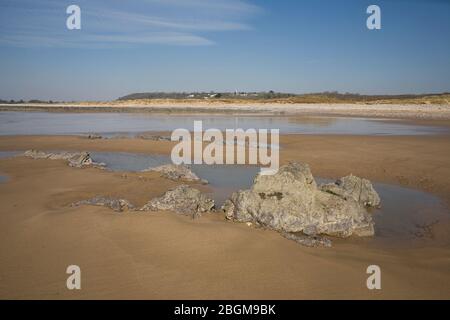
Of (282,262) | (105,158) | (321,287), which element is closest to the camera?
(321,287)

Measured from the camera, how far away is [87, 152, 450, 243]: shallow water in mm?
6887

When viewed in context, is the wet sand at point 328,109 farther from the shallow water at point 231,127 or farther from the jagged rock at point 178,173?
the jagged rock at point 178,173

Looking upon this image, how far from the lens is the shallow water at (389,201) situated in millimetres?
6887

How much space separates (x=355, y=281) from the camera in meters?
4.40

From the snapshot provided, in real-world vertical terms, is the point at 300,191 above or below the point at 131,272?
above

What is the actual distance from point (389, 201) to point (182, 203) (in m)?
4.67

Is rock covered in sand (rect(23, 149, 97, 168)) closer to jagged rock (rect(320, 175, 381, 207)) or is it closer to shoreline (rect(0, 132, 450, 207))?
shoreline (rect(0, 132, 450, 207))

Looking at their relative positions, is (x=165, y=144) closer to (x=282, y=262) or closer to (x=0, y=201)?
(x=0, y=201)

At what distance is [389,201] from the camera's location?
8781 millimetres

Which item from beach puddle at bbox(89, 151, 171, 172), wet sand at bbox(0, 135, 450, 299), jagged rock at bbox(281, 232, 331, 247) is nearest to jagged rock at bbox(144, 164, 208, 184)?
beach puddle at bbox(89, 151, 171, 172)

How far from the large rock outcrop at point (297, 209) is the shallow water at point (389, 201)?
22.1 inches

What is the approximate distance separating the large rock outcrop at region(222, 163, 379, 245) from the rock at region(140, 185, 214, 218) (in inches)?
17.9
